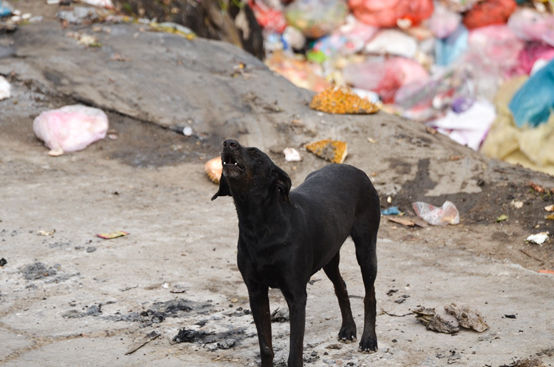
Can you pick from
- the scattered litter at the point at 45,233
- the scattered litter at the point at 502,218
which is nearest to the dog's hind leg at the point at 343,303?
the scattered litter at the point at 45,233

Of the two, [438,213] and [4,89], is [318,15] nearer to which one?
[4,89]

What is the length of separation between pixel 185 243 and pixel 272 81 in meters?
3.44

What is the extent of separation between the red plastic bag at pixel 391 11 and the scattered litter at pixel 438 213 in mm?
5154

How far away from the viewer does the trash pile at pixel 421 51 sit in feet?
32.2

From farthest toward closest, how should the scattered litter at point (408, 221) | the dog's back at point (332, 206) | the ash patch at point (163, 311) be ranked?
the scattered litter at point (408, 221) → the ash patch at point (163, 311) → the dog's back at point (332, 206)

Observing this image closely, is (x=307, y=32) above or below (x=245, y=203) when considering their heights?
below

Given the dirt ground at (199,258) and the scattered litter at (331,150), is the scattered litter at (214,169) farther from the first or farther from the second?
the scattered litter at (331,150)

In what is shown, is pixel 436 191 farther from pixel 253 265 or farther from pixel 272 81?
pixel 253 265

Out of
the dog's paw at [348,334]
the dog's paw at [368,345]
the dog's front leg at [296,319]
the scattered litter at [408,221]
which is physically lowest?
the scattered litter at [408,221]

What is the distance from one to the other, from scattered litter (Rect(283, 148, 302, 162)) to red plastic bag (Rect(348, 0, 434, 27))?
4333 mm

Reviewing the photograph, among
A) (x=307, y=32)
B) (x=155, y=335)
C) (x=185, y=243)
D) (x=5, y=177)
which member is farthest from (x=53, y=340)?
(x=307, y=32)

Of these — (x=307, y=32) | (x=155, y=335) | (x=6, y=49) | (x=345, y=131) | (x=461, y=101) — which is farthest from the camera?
(x=307, y=32)

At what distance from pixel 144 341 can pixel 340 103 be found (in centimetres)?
455

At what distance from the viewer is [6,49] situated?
8.28m
